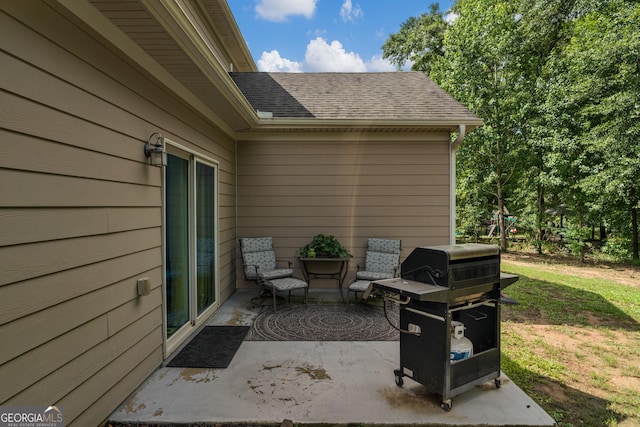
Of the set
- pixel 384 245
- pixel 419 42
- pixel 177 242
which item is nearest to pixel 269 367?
pixel 177 242

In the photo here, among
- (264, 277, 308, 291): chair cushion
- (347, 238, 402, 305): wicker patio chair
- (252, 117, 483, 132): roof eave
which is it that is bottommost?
(264, 277, 308, 291): chair cushion

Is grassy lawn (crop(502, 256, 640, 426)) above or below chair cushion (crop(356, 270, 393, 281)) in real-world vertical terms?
below

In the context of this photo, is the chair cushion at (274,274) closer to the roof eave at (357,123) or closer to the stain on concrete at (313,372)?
the stain on concrete at (313,372)

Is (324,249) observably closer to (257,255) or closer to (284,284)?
(284,284)

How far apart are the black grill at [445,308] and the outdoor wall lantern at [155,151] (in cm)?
200

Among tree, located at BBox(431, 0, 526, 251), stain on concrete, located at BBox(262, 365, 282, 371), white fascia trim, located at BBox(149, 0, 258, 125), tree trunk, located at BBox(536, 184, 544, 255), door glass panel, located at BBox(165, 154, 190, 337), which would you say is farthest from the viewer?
tree trunk, located at BBox(536, 184, 544, 255)

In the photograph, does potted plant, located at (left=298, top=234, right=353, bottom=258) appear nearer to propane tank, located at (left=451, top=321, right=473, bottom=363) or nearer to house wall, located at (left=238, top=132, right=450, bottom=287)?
house wall, located at (left=238, top=132, right=450, bottom=287)

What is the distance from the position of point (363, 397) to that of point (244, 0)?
10.4 metres

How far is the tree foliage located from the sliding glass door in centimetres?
884

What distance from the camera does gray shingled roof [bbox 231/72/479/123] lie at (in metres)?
5.07

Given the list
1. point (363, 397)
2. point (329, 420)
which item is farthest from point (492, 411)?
point (329, 420)

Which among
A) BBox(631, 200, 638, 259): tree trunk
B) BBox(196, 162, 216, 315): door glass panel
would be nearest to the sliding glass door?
BBox(196, 162, 216, 315): door glass panel

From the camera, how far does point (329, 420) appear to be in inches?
81.7

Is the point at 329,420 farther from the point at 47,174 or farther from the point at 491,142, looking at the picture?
the point at 491,142
